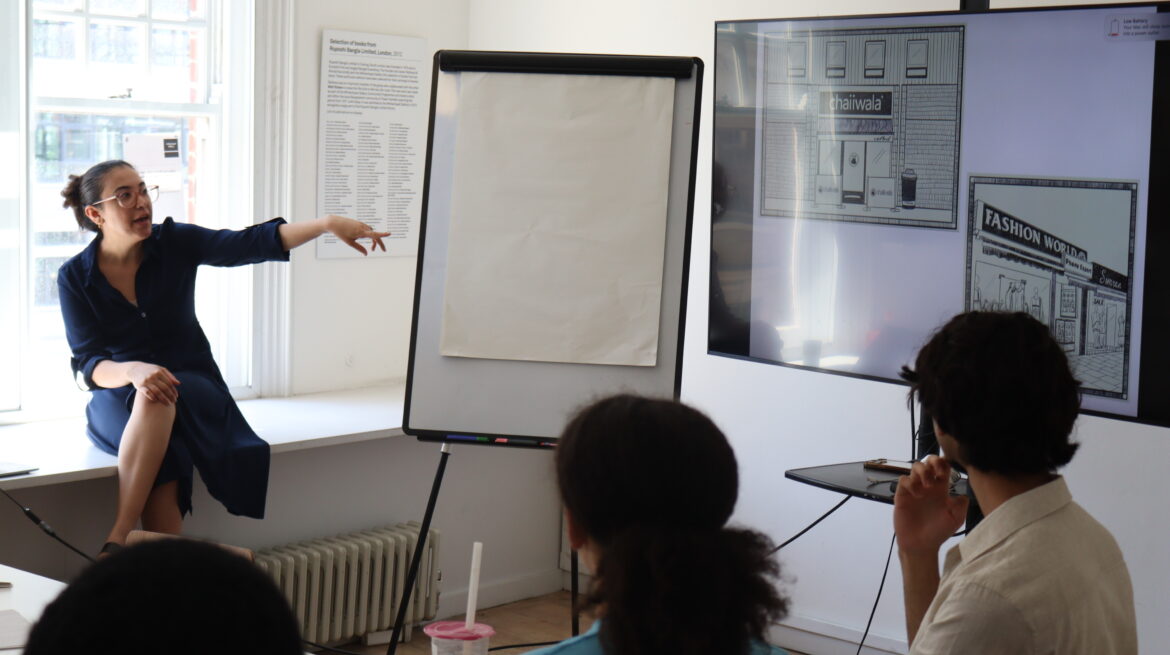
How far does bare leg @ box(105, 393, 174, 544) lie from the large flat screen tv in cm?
139

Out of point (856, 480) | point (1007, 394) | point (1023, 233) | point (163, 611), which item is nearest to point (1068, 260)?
point (1023, 233)

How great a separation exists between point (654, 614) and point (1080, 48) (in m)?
1.78

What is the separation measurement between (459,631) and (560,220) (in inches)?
44.8

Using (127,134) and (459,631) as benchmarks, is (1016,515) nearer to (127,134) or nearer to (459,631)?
(459,631)

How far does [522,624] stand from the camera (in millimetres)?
4023

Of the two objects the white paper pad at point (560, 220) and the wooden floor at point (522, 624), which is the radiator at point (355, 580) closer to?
the wooden floor at point (522, 624)

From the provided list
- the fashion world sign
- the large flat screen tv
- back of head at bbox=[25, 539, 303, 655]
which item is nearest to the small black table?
the large flat screen tv

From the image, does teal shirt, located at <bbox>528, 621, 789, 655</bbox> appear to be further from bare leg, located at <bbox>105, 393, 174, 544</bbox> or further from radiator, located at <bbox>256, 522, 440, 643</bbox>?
radiator, located at <bbox>256, 522, 440, 643</bbox>

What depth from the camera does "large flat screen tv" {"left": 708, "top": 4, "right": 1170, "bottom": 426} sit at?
7.57 ft

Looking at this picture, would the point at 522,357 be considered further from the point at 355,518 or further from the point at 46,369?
the point at 46,369

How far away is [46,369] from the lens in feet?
11.6

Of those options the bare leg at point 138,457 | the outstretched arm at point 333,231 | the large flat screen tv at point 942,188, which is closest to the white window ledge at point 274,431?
the bare leg at point 138,457

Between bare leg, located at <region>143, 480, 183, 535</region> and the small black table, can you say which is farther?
bare leg, located at <region>143, 480, 183, 535</region>

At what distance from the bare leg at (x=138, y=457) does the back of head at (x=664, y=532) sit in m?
2.10
